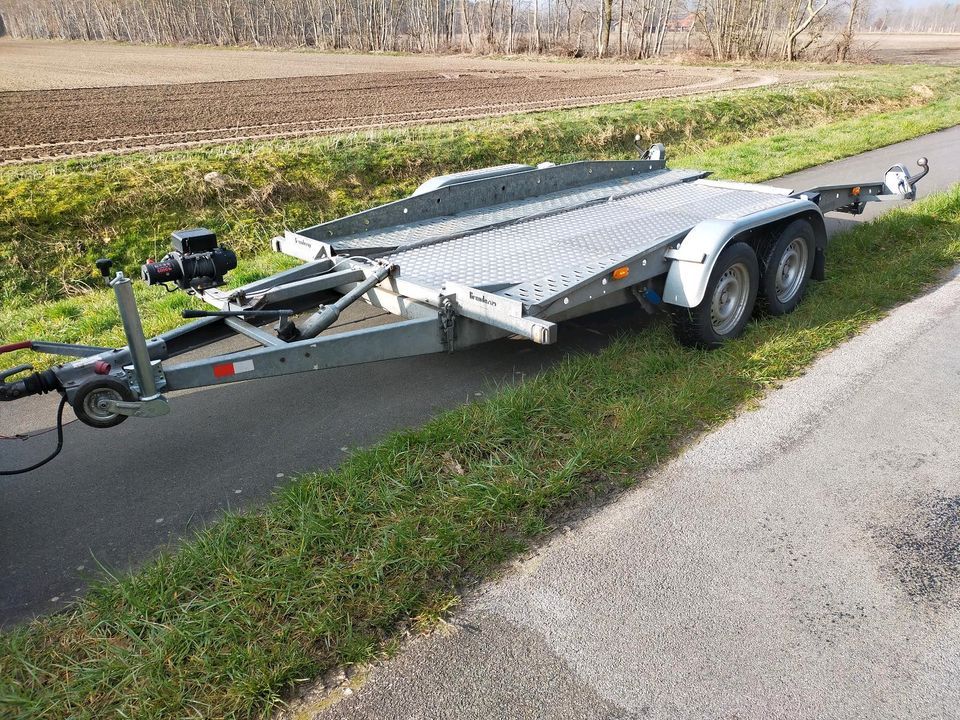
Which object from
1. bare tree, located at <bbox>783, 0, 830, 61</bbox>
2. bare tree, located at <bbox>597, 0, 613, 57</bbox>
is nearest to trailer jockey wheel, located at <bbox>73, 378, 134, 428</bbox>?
bare tree, located at <bbox>783, 0, 830, 61</bbox>

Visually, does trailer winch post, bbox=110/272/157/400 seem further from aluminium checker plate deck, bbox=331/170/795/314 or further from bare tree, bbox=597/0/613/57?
bare tree, bbox=597/0/613/57

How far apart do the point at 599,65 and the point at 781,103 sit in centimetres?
2195

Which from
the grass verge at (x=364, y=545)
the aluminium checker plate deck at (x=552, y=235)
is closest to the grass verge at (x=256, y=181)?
the aluminium checker plate deck at (x=552, y=235)

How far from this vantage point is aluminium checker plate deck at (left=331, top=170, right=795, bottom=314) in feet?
16.4

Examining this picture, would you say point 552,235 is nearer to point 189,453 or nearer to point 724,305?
point 724,305

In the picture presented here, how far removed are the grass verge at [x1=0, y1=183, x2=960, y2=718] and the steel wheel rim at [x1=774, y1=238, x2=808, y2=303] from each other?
0.84 meters

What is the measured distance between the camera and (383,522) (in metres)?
3.61

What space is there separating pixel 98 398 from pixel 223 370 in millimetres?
580

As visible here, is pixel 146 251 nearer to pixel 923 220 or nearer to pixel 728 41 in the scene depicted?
pixel 923 220

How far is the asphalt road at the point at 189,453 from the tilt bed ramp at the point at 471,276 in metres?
0.39

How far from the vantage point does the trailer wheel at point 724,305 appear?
5285 millimetres

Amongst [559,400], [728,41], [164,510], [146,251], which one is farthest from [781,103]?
[728,41]

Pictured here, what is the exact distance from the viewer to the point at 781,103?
20.2 meters

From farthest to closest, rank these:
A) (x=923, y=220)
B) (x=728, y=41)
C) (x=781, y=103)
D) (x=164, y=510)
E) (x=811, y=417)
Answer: (x=728, y=41) → (x=781, y=103) → (x=923, y=220) → (x=811, y=417) → (x=164, y=510)
